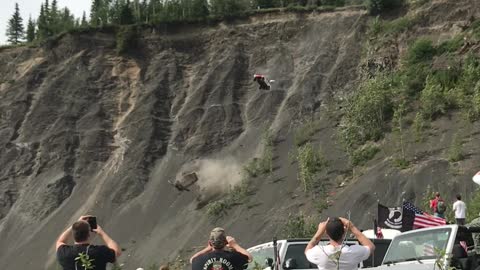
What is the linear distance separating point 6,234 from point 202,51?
64.2 ft

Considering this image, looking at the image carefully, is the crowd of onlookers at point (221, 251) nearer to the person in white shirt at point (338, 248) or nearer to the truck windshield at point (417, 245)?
the person in white shirt at point (338, 248)

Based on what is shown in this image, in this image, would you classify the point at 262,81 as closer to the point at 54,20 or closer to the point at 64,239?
the point at 54,20

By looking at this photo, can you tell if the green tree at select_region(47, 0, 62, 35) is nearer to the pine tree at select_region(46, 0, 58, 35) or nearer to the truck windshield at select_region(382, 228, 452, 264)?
the pine tree at select_region(46, 0, 58, 35)

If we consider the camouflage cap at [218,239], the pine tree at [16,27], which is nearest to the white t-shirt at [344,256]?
the camouflage cap at [218,239]

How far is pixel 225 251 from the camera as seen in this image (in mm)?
7785

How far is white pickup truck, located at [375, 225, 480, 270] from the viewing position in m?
11.2

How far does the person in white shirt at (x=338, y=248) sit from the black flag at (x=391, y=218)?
433 inches

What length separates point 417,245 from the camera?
11812 mm

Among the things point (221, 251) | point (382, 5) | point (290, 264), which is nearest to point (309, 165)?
point (382, 5)

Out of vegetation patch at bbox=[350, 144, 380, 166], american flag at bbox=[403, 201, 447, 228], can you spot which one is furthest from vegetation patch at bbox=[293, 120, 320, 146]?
american flag at bbox=[403, 201, 447, 228]

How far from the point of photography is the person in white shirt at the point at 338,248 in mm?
6969

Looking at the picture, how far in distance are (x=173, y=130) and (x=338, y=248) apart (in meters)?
44.8

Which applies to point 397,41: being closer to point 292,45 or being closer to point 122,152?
point 292,45

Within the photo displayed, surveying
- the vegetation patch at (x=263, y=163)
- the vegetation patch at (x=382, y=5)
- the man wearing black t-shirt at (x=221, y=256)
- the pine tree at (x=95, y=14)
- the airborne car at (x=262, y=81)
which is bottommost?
the vegetation patch at (x=263, y=163)
